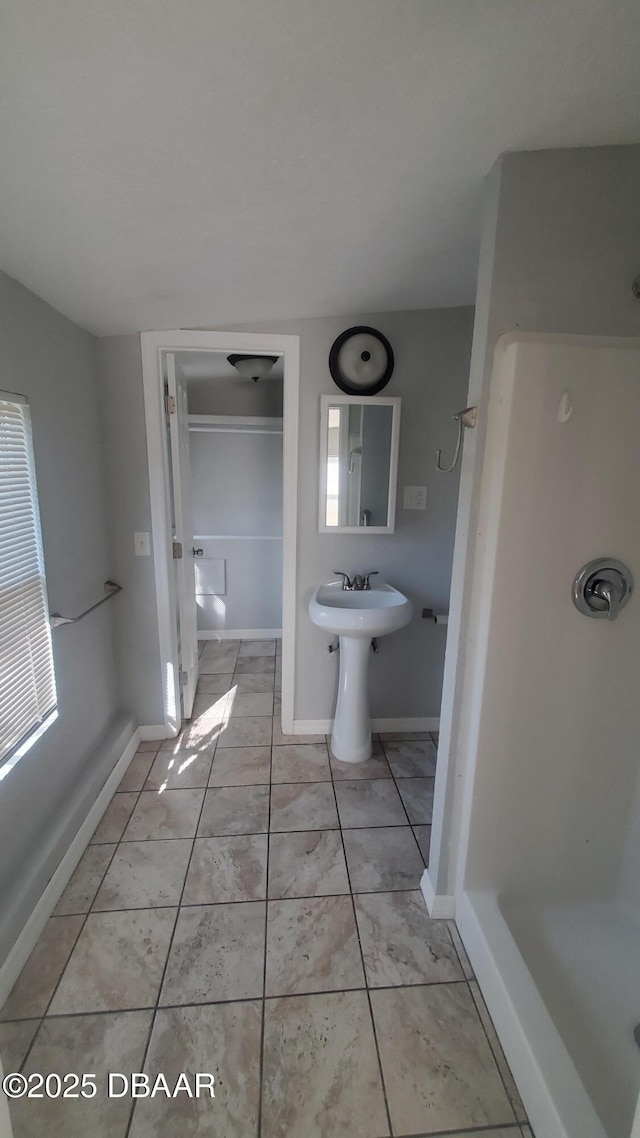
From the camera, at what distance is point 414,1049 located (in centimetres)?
108

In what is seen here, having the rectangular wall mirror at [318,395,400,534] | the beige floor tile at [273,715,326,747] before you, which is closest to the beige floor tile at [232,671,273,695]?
the beige floor tile at [273,715,326,747]

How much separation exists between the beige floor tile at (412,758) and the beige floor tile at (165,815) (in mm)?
944

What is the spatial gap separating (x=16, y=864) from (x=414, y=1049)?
1234 millimetres

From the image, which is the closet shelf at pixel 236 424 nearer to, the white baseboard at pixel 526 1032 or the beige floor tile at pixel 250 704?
the beige floor tile at pixel 250 704

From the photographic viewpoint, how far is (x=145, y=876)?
1543 mm

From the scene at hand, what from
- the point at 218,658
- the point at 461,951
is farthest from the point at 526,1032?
the point at 218,658

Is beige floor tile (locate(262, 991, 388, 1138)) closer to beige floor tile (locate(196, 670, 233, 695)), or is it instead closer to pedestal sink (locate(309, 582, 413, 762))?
pedestal sink (locate(309, 582, 413, 762))

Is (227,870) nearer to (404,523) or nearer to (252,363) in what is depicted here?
(404,523)

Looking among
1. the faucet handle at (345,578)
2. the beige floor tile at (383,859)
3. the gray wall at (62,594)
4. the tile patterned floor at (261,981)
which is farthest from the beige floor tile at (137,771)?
the faucet handle at (345,578)

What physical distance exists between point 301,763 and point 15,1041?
129cm

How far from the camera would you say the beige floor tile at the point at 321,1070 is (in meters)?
0.96

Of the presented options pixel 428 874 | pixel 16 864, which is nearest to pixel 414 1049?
pixel 428 874

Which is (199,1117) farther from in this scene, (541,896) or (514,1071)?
(541,896)

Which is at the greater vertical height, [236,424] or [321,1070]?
[236,424]
